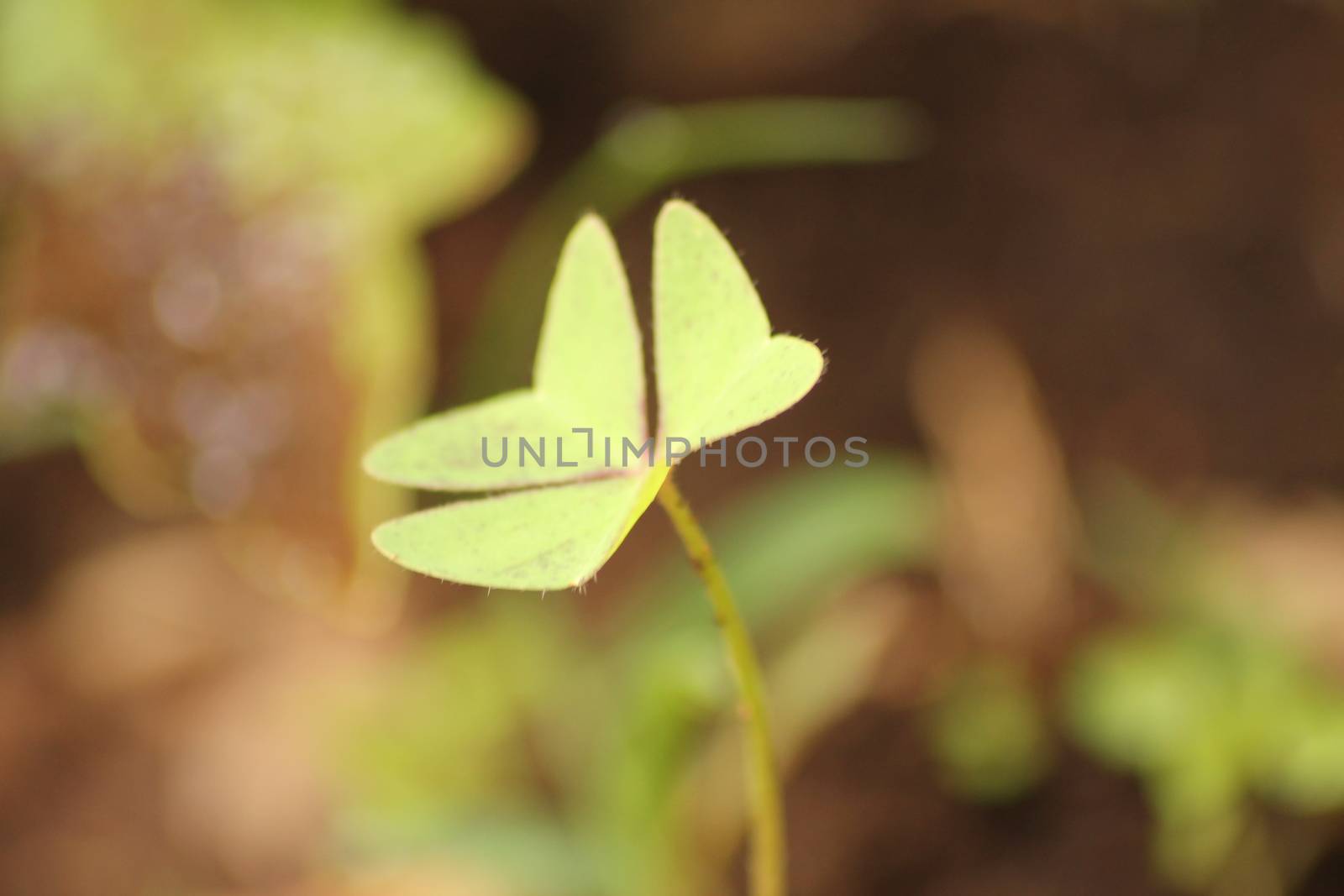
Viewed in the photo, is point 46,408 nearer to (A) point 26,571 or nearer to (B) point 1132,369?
(A) point 26,571

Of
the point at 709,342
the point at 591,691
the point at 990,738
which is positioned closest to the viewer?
the point at 709,342

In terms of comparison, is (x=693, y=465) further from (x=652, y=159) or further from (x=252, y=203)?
(x=252, y=203)

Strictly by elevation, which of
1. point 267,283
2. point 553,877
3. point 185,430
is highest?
point 267,283

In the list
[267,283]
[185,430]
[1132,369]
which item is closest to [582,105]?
[267,283]

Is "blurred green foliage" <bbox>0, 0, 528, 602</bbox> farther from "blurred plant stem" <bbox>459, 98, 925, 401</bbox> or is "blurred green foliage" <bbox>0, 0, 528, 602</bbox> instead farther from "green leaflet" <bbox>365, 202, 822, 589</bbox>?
"green leaflet" <bbox>365, 202, 822, 589</bbox>

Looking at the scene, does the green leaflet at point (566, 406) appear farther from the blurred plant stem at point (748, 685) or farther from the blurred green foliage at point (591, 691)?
the blurred green foliage at point (591, 691)

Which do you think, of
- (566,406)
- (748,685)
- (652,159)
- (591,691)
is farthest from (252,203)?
(748,685)
